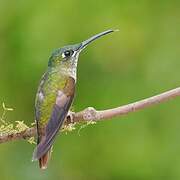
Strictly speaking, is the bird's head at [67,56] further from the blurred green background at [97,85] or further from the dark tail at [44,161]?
the blurred green background at [97,85]

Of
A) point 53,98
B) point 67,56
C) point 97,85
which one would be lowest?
point 97,85

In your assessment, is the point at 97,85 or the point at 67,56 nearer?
the point at 67,56

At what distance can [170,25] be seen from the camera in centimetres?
589

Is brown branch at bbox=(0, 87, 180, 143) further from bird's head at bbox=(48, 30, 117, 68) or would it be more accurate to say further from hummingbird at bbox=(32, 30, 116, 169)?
bird's head at bbox=(48, 30, 117, 68)

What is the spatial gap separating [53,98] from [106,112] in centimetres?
61

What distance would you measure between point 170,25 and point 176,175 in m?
1.20

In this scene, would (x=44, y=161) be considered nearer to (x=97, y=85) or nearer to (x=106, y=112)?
(x=106, y=112)

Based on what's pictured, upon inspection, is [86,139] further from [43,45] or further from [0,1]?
[0,1]

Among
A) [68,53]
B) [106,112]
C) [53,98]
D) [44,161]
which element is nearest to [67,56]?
[68,53]

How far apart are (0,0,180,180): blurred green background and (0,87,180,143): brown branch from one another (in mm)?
1691

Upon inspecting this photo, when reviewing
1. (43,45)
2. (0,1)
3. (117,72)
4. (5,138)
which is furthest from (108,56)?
(5,138)

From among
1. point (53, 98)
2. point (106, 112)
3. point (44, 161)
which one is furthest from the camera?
point (53, 98)

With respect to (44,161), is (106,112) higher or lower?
higher

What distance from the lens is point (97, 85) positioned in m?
5.67
